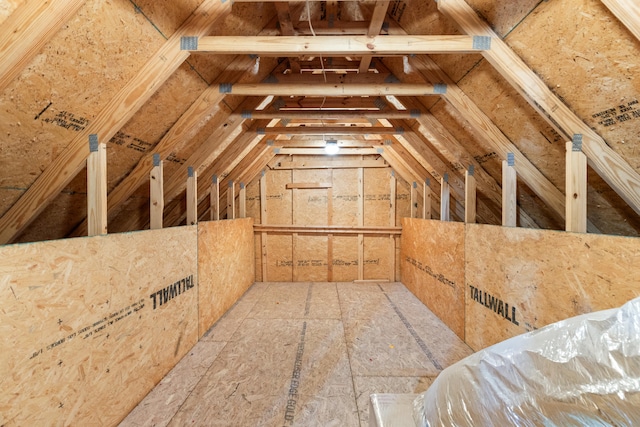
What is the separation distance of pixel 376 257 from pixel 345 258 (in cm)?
62

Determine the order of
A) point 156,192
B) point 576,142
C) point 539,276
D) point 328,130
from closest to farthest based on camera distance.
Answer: point 576,142 → point 539,276 → point 156,192 → point 328,130

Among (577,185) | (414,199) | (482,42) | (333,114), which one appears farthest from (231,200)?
(577,185)

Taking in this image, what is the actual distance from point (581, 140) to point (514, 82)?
55 centimetres

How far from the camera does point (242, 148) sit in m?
3.91

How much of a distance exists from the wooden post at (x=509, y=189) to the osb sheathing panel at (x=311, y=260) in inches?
143

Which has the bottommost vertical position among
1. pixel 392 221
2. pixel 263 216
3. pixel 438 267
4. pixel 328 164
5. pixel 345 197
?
pixel 438 267

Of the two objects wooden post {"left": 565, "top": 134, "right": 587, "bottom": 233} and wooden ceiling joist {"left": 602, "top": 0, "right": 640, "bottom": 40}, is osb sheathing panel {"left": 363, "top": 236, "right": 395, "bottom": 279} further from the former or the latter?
wooden ceiling joist {"left": 602, "top": 0, "right": 640, "bottom": 40}

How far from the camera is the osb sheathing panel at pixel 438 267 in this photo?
3164mm

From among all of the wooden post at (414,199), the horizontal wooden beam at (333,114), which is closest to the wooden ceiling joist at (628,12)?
the horizontal wooden beam at (333,114)

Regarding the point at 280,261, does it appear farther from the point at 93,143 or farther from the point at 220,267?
the point at 93,143

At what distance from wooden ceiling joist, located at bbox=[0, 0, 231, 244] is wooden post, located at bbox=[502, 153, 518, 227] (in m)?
2.45

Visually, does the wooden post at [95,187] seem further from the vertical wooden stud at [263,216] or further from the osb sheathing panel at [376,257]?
the osb sheathing panel at [376,257]

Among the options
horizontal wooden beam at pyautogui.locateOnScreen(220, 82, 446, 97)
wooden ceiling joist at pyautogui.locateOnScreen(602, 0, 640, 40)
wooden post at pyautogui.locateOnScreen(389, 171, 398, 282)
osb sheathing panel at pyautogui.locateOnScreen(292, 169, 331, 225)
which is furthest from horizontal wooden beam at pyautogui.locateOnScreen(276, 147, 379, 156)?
wooden ceiling joist at pyautogui.locateOnScreen(602, 0, 640, 40)

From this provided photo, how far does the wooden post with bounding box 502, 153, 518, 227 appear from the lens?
244 centimetres
